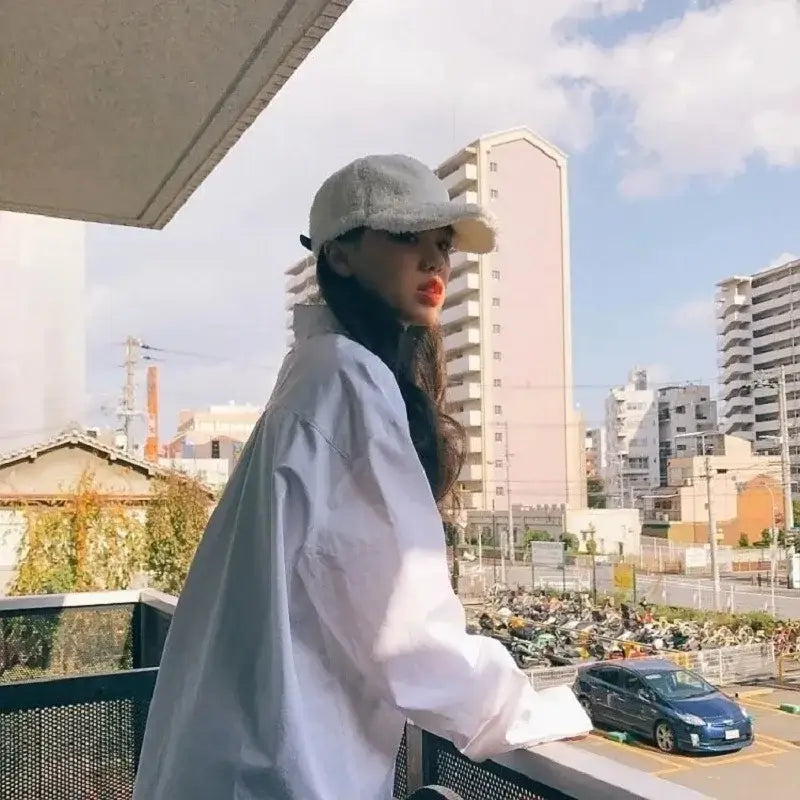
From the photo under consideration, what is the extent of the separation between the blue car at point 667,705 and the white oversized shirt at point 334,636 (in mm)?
8908

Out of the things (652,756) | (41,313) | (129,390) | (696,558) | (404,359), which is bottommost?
(652,756)

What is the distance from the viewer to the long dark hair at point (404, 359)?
54 centimetres

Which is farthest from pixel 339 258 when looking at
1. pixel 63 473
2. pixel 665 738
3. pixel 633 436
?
pixel 633 436

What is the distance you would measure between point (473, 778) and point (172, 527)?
625cm

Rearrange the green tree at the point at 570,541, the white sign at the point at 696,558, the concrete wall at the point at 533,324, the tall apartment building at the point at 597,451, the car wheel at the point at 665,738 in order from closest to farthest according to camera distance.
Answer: the car wheel at the point at 665,738 → the white sign at the point at 696,558 → the green tree at the point at 570,541 → the concrete wall at the point at 533,324 → the tall apartment building at the point at 597,451

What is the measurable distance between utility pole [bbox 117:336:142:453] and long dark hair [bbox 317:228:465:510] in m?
19.2

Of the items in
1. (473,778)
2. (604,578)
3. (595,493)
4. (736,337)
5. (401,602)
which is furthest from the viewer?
(595,493)

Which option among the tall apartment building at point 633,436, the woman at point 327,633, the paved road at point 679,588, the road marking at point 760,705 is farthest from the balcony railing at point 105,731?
the tall apartment building at point 633,436

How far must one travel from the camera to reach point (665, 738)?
9039 millimetres

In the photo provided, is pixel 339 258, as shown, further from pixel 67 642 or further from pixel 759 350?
pixel 759 350

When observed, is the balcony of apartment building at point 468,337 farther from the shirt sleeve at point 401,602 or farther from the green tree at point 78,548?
the shirt sleeve at point 401,602

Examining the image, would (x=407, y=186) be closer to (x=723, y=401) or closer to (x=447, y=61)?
(x=447, y=61)

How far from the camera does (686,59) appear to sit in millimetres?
29797

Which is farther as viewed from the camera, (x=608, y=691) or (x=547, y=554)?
(x=547, y=554)
